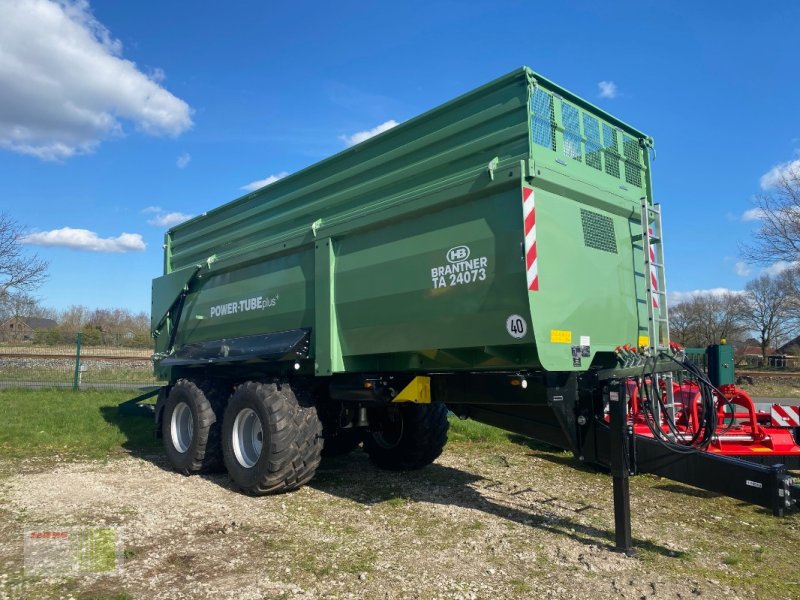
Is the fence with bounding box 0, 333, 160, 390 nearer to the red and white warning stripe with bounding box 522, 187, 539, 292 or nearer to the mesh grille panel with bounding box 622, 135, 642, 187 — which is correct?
the mesh grille panel with bounding box 622, 135, 642, 187

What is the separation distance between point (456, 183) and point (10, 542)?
174 inches

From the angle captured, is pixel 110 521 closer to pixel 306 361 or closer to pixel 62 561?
pixel 62 561

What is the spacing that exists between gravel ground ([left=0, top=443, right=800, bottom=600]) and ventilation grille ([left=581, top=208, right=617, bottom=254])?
2.30 m

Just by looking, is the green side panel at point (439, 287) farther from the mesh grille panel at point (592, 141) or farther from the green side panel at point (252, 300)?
the mesh grille panel at point (592, 141)

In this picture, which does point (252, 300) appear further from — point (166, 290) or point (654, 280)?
point (654, 280)

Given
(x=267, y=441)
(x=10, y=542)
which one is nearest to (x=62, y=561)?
(x=10, y=542)

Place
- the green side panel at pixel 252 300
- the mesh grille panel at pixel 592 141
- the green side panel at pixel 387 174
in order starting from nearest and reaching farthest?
the green side panel at pixel 387 174, the mesh grille panel at pixel 592 141, the green side panel at pixel 252 300

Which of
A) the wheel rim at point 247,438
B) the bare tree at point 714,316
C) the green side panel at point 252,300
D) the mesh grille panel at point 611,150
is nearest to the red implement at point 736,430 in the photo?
the mesh grille panel at point 611,150

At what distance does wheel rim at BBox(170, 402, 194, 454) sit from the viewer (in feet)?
25.2

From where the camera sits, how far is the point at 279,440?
5891 mm

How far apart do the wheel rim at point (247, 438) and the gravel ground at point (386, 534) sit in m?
0.38

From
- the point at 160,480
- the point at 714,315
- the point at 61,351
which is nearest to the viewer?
the point at 160,480

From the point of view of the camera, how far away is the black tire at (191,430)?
7.09 m

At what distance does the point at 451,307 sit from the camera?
479cm
